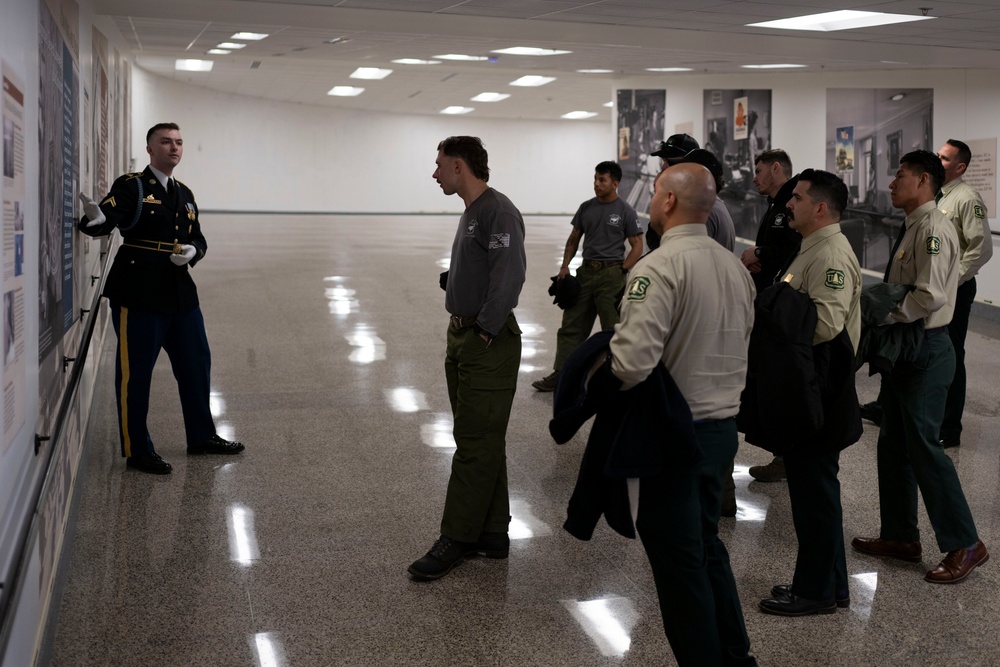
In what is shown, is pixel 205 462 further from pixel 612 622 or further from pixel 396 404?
pixel 612 622

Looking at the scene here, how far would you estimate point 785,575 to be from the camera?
4070 mm

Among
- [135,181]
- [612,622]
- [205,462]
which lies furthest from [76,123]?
[612,622]

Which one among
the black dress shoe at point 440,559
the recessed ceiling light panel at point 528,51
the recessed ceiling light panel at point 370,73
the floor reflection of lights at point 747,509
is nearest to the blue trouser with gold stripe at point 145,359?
the black dress shoe at point 440,559

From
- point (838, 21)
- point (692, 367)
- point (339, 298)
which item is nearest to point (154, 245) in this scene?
point (692, 367)

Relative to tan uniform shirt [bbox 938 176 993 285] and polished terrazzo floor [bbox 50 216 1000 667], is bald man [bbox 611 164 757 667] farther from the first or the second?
tan uniform shirt [bbox 938 176 993 285]

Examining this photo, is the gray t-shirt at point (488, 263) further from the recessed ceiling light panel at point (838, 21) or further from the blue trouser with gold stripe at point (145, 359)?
the recessed ceiling light panel at point (838, 21)

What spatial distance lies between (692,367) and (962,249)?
4181 millimetres

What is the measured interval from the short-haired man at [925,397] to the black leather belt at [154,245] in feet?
11.7

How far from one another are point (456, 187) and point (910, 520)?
237 centimetres

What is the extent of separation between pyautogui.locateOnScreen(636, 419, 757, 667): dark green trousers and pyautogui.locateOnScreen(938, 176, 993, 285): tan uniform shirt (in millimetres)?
3923

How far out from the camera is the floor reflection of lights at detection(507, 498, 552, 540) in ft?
14.8

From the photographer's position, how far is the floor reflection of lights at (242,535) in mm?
4168

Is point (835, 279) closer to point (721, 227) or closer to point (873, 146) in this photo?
point (721, 227)

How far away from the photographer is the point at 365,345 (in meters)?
9.12
